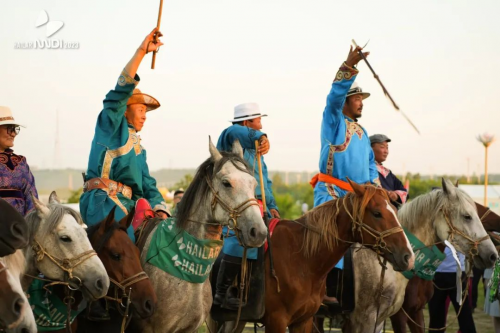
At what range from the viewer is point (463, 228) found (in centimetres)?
874

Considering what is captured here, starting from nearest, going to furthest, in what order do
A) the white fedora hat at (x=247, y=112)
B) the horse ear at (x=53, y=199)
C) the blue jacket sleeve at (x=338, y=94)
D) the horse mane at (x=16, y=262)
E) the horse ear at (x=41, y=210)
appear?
the horse mane at (x=16, y=262) < the horse ear at (x=41, y=210) < the horse ear at (x=53, y=199) < the white fedora hat at (x=247, y=112) < the blue jacket sleeve at (x=338, y=94)

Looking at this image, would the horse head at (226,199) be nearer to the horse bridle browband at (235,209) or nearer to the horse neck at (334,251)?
the horse bridle browband at (235,209)

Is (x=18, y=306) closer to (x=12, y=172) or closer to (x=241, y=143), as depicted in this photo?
(x=12, y=172)

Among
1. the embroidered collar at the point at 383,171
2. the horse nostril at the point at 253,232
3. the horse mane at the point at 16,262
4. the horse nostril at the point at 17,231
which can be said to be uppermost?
the embroidered collar at the point at 383,171

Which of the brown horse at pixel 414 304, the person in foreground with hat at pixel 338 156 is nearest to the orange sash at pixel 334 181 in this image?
the person in foreground with hat at pixel 338 156

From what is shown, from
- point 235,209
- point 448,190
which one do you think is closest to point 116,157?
point 235,209

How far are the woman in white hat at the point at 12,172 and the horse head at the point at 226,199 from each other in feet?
4.71

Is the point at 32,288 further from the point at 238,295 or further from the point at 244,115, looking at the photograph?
the point at 244,115

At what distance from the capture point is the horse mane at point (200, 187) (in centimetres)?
649

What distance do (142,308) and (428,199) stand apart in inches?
168

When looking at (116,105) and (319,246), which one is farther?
(319,246)

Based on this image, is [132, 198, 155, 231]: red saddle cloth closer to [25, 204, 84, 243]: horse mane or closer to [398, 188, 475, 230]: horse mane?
[25, 204, 84, 243]: horse mane

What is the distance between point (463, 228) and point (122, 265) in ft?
14.6

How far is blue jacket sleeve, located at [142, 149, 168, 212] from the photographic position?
24.1ft
